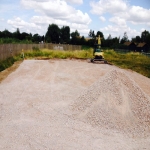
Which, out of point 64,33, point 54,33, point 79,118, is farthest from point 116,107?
point 64,33

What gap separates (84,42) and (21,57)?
3955cm

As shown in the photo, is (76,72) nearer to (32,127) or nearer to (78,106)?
(78,106)

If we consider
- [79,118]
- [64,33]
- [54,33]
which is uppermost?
[64,33]

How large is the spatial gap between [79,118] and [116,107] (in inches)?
63.0

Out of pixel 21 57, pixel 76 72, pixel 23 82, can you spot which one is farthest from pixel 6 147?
pixel 21 57

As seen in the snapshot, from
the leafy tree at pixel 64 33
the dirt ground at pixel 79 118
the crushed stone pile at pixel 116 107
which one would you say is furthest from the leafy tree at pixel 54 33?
the crushed stone pile at pixel 116 107

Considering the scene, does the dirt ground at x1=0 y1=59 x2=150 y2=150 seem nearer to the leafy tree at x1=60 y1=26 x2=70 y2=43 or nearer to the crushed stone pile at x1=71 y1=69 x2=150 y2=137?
the crushed stone pile at x1=71 y1=69 x2=150 y2=137

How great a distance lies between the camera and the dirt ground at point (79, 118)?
682cm

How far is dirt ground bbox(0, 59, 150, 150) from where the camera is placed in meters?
6.82

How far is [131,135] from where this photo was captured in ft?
24.8

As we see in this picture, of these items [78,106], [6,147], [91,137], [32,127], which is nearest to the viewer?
[6,147]

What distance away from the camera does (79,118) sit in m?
8.57

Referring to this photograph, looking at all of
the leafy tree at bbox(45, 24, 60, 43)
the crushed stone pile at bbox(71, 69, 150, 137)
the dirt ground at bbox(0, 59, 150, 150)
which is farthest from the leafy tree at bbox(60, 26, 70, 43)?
the crushed stone pile at bbox(71, 69, 150, 137)

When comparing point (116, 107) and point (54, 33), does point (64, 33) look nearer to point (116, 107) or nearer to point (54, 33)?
point (54, 33)
